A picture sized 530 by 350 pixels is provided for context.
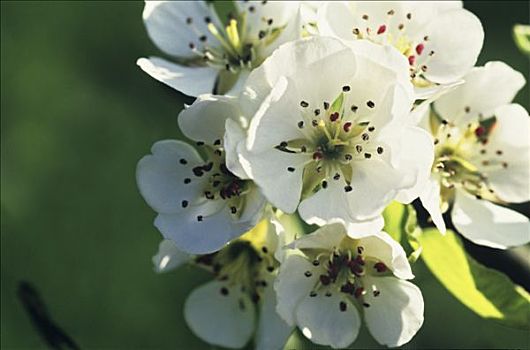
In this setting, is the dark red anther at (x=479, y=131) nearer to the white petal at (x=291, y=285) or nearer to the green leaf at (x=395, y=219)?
the green leaf at (x=395, y=219)

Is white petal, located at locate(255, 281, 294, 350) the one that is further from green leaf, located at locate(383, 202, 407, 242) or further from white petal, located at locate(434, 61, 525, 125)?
white petal, located at locate(434, 61, 525, 125)

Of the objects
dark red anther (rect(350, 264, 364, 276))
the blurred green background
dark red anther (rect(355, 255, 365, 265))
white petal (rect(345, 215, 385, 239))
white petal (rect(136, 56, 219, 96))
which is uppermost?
white petal (rect(136, 56, 219, 96))

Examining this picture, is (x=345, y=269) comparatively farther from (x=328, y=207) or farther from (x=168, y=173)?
(x=168, y=173)

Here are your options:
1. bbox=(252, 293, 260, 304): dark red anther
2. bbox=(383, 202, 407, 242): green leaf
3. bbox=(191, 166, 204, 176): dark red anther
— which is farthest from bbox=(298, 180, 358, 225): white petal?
bbox=(252, 293, 260, 304): dark red anther

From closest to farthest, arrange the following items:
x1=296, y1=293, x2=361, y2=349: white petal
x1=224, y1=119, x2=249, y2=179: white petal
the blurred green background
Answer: x1=224, y1=119, x2=249, y2=179: white petal
x1=296, y1=293, x2=361, y2=349: white petal
the blurred green background

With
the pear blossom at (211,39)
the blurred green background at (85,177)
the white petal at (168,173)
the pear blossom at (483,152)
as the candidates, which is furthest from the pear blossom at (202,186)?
the blurred green background at (85,177)

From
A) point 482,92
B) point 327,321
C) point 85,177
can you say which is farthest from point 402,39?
point 85,177
